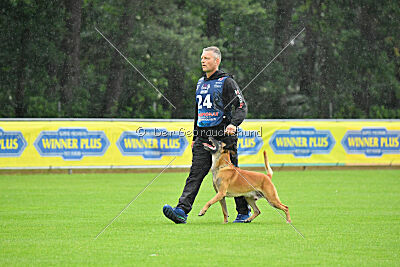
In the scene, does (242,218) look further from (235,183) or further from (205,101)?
(205,101)

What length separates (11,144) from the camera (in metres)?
19.2

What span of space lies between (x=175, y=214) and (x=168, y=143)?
449 inches

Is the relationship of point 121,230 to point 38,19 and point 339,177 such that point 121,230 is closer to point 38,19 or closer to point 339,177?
point 339,177

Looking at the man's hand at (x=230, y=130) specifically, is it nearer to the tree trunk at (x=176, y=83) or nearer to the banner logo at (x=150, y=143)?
the banner logo at (x=150, y=143)

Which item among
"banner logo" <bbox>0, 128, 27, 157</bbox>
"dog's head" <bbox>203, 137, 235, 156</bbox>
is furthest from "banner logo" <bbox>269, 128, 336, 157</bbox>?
"dog's head" <bbox>203, 137, 235, 156</bbox>

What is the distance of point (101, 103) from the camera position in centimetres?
2961

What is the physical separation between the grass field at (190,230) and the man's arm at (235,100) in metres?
1.31

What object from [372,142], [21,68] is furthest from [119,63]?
[372,142]

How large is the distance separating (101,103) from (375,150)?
11.8 m

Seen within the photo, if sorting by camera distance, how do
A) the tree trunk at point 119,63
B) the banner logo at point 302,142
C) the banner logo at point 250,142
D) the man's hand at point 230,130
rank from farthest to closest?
the tree trunk at point 119,63 < the banner logo at point 302,142 < the banner logo at point 250,142 < the man's hand at point 230,130

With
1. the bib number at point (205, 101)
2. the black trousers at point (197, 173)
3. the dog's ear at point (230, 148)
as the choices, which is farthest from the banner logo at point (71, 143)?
the dog's ear at point (230, 148)

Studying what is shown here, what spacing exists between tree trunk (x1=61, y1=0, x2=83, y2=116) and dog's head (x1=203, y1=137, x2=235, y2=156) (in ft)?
65.5

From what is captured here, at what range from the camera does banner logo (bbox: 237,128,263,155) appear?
830 inches

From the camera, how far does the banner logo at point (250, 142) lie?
21078mm
